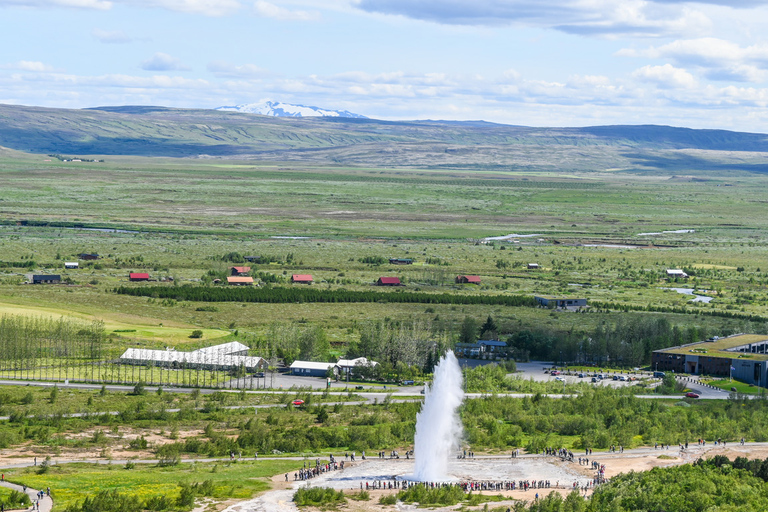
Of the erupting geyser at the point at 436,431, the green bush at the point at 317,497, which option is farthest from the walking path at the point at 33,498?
the erupting geyser at the point at 436,431

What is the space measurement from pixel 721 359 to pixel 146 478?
46.3 metres

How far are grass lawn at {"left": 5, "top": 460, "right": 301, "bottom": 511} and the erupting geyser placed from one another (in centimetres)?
637

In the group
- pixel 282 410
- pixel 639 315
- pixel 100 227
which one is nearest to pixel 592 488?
pixel 282 410

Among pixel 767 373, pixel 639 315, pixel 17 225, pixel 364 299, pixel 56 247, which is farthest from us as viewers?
pixel 17 225

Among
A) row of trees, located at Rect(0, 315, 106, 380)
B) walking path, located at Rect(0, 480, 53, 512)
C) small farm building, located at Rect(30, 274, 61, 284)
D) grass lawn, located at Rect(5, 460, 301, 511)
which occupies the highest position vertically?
walking path, located at Rect(0, 480, 53, 512)

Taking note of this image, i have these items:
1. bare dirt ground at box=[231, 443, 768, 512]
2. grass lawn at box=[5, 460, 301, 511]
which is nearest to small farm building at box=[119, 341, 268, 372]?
grass lawn at box=[5, 460, 301, 511]

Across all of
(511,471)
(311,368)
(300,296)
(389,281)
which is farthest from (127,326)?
(511,471)

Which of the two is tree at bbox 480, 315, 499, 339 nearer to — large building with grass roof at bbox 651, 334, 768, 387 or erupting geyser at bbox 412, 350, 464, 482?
large building with grass roof at bbox 651, 334, 768, 387

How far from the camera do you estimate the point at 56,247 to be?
14488 centimetres

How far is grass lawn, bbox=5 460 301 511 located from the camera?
4238 centimetres

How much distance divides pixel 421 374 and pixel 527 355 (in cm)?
1079

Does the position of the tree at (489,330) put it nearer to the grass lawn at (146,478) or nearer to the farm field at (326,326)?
the farm field at (326,326)

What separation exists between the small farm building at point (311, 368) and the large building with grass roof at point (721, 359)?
82.8ft

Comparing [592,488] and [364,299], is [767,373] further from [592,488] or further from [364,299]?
[364,299]
